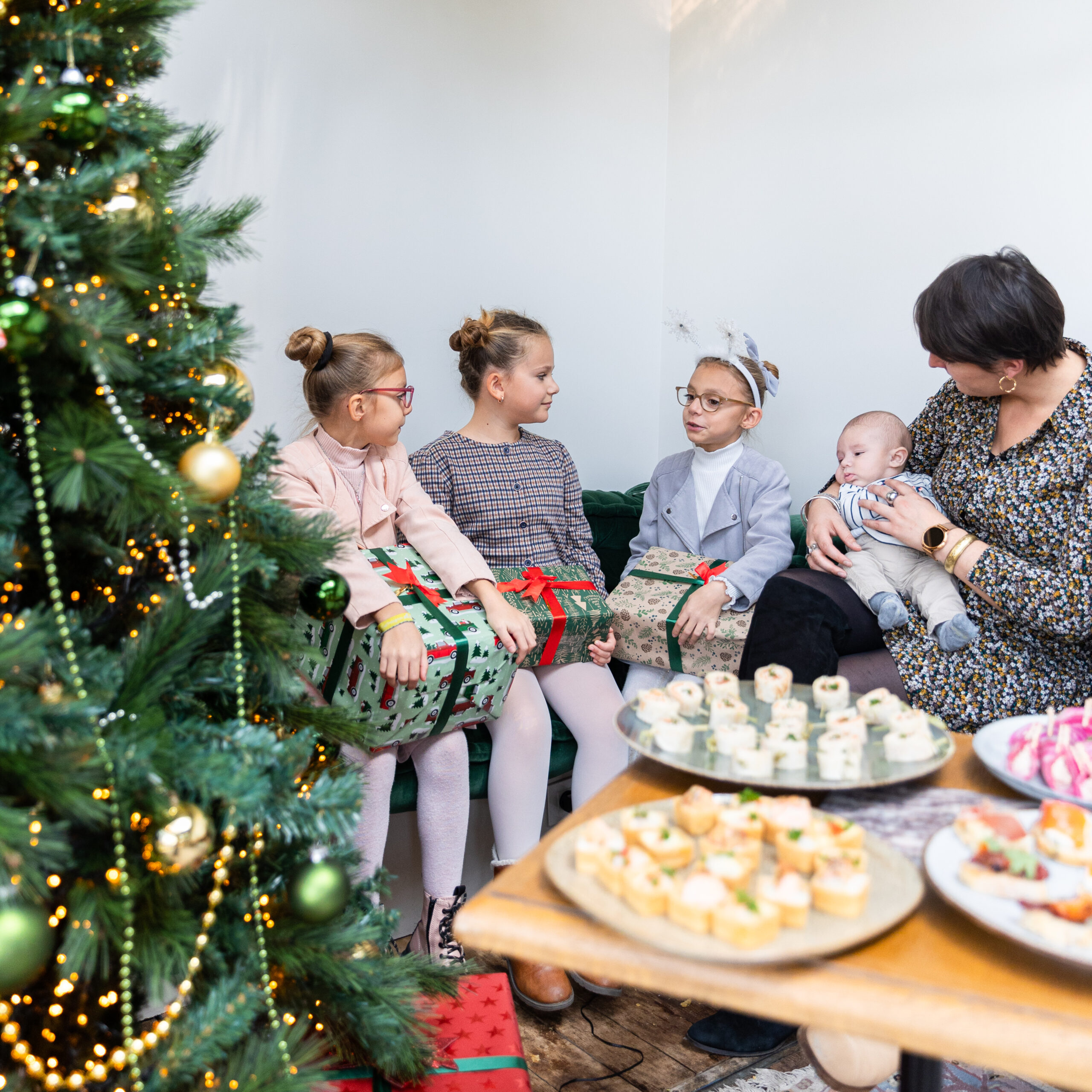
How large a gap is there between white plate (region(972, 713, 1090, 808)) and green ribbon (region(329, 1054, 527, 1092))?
2.57 feet

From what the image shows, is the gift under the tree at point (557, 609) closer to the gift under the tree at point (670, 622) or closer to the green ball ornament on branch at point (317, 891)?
the gift under the tree at point (670, 622)

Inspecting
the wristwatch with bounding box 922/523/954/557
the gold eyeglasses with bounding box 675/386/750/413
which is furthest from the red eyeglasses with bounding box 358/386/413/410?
the wristwatch with bounding box 922/523/954/557

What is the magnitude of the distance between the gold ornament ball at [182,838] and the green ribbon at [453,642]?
87 centimetres

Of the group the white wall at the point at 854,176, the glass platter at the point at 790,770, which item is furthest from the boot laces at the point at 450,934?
the white wall at the point at 854,176

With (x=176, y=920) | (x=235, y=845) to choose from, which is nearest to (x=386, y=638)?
(x=235, y=845)

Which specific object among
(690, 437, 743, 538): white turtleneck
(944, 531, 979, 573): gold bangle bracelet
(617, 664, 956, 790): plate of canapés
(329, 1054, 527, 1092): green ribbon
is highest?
(690, 437, 743, 538): white turtleneck

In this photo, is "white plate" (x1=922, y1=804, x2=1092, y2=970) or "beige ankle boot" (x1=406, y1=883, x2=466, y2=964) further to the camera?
"beige ankle boot" (x1=406, y1=883, x2=466, y2=964)

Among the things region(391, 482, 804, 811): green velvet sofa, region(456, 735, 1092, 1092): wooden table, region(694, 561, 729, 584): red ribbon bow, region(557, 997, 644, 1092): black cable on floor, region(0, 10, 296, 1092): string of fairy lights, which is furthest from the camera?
region(694, 561, 729, 584): red ribbon bow

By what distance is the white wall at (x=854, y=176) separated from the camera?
7.95 ft

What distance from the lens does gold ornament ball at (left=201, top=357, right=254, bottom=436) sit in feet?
3.67

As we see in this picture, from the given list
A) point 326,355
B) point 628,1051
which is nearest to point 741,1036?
point 628,1051

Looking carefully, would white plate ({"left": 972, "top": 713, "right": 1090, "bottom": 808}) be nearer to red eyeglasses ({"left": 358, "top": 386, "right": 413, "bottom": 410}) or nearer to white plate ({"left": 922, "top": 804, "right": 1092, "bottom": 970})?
white plate ({"left": 922, "top": 804, "right": 1092, "bottom": 970})

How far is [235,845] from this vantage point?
113 cm

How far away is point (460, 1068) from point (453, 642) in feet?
2.44
